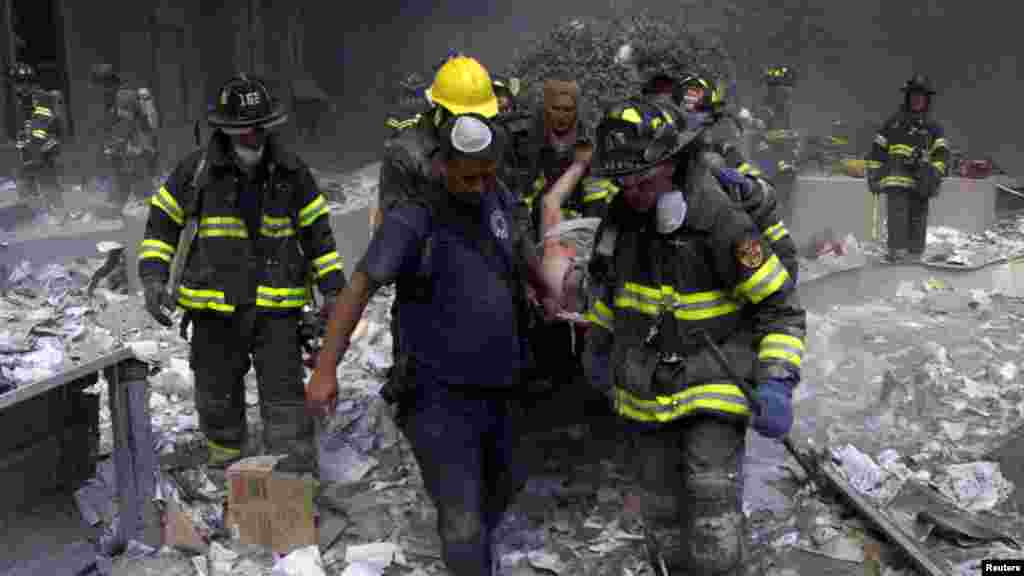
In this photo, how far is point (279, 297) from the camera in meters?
4.61

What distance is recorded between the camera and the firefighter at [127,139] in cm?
1152

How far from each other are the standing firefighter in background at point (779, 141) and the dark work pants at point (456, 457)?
8.22 metres

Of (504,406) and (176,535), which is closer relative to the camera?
(504,406)

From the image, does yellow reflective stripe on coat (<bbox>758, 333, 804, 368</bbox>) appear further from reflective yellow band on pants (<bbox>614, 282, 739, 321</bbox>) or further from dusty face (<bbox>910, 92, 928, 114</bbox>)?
dusty face (<bbox>910, 92, 928, 114</bbox>)

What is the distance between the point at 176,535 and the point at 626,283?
7.53 ft

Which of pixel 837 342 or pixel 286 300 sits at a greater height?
pixel 286 300

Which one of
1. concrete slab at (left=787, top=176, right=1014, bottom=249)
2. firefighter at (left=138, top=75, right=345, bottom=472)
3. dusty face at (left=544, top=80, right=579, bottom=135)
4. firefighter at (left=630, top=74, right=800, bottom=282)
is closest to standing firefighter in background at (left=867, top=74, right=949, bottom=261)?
concrete slab at (left=787, top=176, right=1014, bottom=249)

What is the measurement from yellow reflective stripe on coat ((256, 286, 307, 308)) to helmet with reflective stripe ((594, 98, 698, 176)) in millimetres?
1945

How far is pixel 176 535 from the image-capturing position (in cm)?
431

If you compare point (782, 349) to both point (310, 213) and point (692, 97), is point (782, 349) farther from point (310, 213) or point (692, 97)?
point (692, 97)

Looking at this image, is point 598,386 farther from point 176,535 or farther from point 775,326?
point 176,535

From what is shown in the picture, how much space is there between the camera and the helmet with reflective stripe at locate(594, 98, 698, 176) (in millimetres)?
3145

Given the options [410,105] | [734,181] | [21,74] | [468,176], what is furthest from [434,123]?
[21,74]

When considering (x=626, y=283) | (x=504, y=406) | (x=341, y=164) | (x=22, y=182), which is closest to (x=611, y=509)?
(x=504, y=406)
